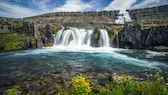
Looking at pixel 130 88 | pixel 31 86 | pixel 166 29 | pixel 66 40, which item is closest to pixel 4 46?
pixel 66 40

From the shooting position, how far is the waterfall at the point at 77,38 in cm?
7001

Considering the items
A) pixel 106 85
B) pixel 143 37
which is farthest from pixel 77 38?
pixel 106 85

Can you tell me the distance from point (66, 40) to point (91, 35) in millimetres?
10635

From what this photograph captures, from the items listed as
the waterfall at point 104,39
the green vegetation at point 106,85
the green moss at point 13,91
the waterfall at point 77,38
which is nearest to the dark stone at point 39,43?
the waterfall at point 77,38

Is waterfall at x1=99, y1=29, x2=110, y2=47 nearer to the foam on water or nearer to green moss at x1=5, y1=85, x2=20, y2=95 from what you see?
the foam on water

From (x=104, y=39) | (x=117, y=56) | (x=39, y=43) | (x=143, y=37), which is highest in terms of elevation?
(x=143, y=37)

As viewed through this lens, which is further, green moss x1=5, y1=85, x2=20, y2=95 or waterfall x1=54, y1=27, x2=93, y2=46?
waterfall x1=54, y1=27, x2=93, y2=46

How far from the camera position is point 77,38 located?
72.8 metres

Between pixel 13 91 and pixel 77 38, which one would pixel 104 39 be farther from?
pixel 13 91

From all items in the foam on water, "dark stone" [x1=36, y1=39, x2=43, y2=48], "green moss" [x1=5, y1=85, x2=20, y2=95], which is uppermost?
"dark stone" [x1=36, y1=39, x2=43, y2=48]

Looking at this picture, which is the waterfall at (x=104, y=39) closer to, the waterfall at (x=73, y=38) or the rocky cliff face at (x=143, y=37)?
the waterfall at (x=73, y=38)

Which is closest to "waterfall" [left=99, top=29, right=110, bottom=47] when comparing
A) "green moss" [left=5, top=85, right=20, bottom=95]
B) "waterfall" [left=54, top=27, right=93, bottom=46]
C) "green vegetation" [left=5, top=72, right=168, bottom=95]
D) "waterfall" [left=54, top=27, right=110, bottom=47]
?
"waterfall" [left=54, top=27, right=110, bottom=47]

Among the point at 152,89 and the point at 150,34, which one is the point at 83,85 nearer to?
the point at 152,89

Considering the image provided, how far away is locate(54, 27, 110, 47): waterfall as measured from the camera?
70012mm
